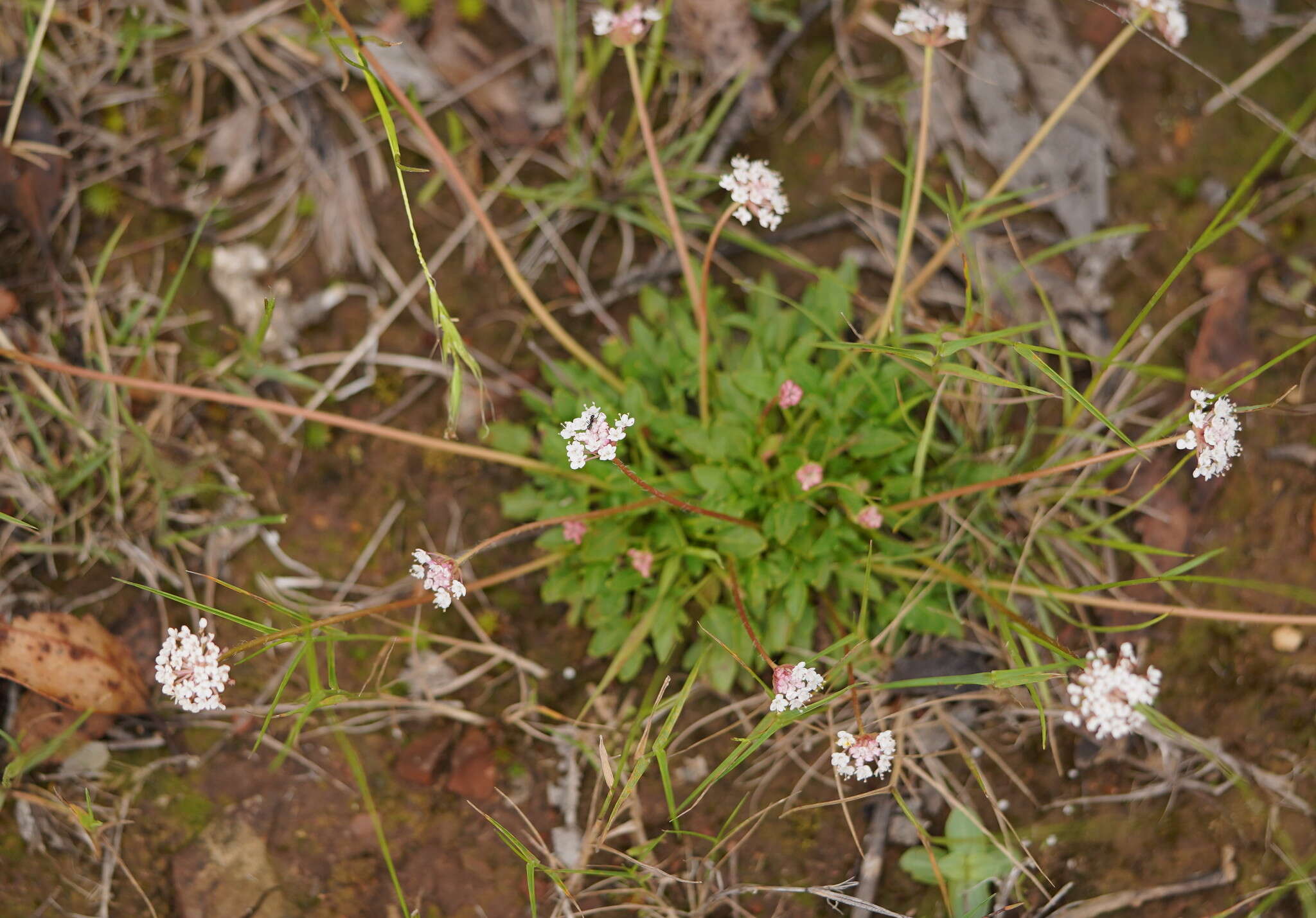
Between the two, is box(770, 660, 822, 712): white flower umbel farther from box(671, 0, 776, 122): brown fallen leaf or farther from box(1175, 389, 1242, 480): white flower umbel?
box(671, 0, 776, 122): brown fallen leaf

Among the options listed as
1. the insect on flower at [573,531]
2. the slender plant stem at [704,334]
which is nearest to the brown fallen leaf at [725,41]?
the slender plant stem at [704,334]

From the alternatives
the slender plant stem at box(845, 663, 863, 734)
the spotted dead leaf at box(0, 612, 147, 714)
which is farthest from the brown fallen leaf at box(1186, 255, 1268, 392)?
the spotted dead leaf at box(0, 612, 147, 714)

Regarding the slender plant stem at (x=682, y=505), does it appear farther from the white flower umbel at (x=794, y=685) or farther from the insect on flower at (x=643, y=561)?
the white flower umbel at (x=794, y=685)

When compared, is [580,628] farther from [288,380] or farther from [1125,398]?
[1125,398]

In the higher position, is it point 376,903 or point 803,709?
point 803,709

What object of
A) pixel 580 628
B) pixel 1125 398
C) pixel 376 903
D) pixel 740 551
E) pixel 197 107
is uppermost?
pixel 197 107

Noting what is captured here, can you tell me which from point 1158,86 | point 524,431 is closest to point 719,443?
point 524,431

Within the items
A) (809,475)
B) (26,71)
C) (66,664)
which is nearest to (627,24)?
(809,475)
